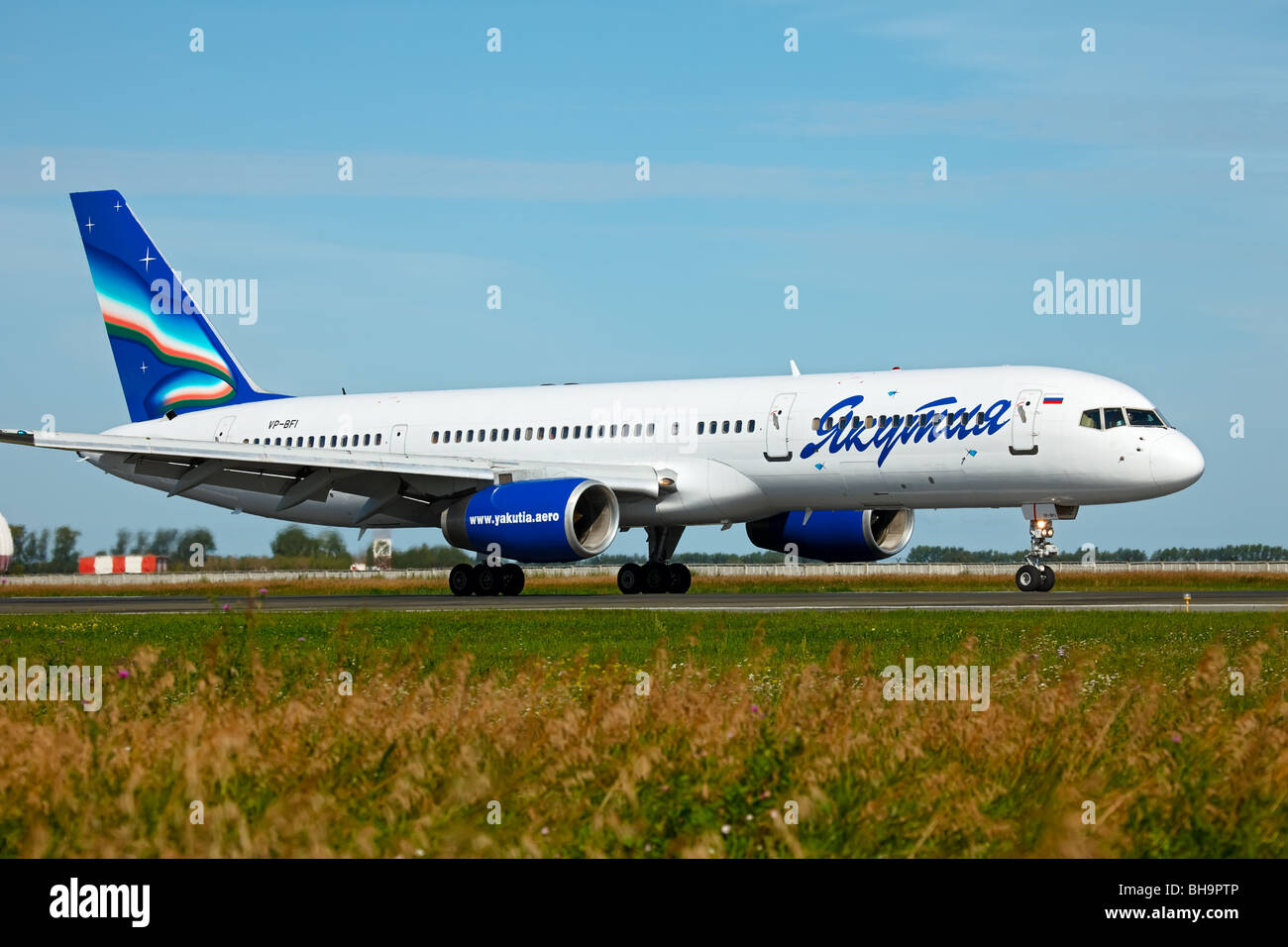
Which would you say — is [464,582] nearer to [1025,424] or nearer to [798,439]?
[798,439]

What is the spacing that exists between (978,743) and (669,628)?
10261mm

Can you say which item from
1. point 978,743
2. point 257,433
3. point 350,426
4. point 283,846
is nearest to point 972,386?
point 350,426

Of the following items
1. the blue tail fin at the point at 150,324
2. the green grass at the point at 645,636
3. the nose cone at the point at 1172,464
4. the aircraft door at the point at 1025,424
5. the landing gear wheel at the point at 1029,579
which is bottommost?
the green grass at the point at 645,636

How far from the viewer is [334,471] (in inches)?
1144

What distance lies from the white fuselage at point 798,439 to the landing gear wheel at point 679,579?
1.92m

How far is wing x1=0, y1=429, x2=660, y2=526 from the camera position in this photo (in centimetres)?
2853

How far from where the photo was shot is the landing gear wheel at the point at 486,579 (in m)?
29.5

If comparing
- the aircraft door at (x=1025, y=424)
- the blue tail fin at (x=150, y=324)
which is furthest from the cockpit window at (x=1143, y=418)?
Result: the blue tail fin at (x=150, y=324)

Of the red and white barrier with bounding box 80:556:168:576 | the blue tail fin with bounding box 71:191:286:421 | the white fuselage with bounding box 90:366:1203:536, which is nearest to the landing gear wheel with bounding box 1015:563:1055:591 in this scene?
the white fuselage with bounding box 90:366:1203:536

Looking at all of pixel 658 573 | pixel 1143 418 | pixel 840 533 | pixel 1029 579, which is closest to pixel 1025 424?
pixel 1143 418

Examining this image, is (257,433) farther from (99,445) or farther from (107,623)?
(107,623)

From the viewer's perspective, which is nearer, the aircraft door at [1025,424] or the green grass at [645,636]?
the green grass at [645,636]

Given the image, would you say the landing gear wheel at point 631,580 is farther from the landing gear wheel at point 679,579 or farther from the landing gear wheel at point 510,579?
the landing gear wheel at point 510,579

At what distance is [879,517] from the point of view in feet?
103
